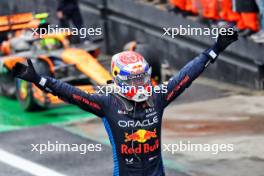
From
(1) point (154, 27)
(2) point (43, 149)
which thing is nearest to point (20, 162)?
(2) point (43, 149)

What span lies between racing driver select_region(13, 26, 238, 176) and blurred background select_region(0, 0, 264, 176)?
3209mm

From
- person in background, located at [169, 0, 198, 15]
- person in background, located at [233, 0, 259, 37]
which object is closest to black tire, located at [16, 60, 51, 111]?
person in background, located at [233, 0, 259, 37]

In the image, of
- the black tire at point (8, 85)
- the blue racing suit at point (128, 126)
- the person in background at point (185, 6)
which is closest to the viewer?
the blue racing suit at point (128, 126)

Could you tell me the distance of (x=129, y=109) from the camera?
577cm

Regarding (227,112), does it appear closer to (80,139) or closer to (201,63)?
(80,139)

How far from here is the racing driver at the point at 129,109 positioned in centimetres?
569

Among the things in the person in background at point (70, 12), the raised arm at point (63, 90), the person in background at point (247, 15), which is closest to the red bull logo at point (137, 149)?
the raised arm at point (63, 90)

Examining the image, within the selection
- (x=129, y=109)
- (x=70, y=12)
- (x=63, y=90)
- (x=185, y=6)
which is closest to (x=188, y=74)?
(x=129, y=109)

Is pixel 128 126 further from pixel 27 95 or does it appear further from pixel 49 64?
pixel 27 95

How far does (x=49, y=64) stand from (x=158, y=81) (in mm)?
1776

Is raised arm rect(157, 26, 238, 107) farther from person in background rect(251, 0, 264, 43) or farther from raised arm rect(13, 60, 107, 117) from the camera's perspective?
person in background rect(251, 0, 264, 43)

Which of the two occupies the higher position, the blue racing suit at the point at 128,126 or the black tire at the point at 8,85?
the blue racing suit at the point at 128,126

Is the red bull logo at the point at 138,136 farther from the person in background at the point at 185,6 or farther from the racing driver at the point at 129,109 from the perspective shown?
the person in background at the point at 185,6

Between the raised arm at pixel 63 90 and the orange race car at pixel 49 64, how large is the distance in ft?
21.4
